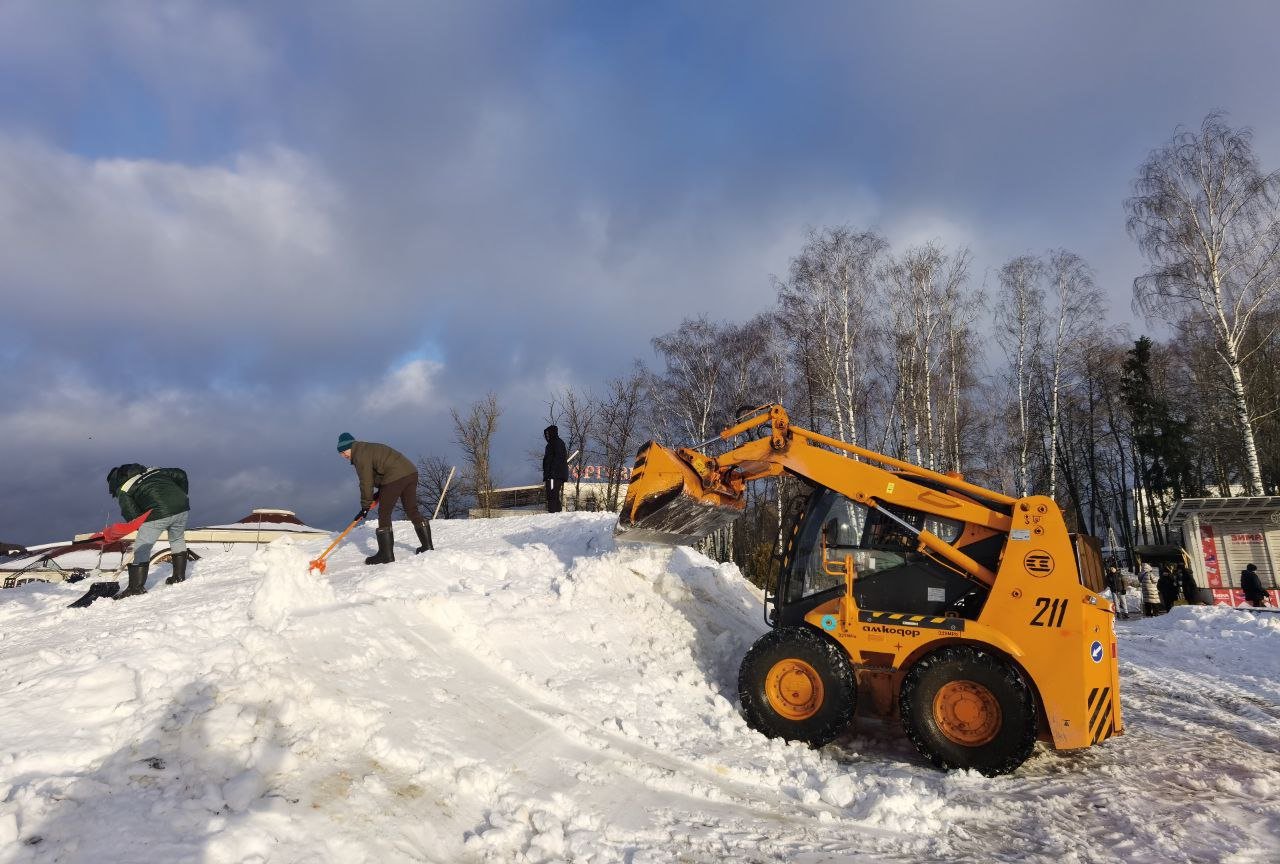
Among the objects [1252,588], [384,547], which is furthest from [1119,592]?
[384,547]

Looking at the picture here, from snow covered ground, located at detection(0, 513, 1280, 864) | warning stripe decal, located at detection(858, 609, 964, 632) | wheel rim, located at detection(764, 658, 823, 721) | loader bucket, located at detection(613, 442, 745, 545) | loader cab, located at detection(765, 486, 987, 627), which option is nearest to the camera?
snow covered ground, located at detection(0, 513, 1280, 864)

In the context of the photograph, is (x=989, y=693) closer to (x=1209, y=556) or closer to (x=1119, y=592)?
(x=1119, y=592)

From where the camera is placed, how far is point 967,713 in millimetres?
5457

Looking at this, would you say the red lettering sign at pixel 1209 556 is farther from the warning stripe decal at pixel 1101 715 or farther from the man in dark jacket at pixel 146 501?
the man in dark jacket at pixel 146 501

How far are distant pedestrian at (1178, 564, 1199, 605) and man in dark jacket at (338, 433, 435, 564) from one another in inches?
756

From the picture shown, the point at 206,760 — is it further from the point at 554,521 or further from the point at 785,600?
the point at 554,521

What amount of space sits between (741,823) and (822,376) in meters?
19.0

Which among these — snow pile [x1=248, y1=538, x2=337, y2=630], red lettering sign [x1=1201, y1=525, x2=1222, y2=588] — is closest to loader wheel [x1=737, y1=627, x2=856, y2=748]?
snow pile [x1=248, y1=538, x2=337, y2=630]

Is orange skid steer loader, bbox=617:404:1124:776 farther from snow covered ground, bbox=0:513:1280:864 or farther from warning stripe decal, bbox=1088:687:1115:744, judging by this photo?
snow covered ground, bbox=0:513:1280:864

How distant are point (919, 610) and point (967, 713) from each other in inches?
33.2

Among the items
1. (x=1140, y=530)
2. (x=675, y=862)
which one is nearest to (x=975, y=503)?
(x=675, y=862)

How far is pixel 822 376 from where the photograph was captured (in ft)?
72.8

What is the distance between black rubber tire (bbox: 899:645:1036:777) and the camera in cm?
525

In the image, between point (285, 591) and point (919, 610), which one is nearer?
point (285, 591)
